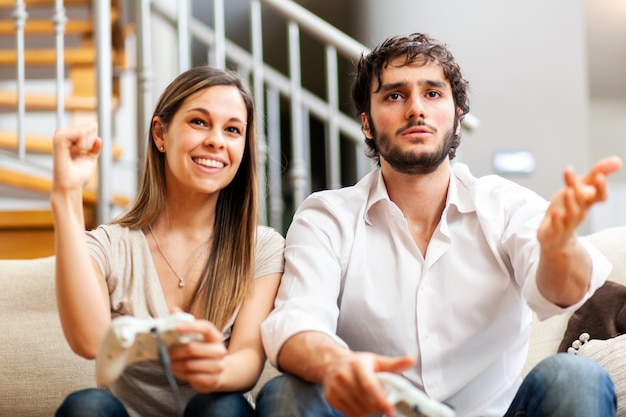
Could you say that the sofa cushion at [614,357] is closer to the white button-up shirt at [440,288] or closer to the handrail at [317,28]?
the white button-up shirt at [440,288]

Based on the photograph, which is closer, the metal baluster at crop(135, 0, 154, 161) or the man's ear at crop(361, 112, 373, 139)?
the man's ear at crop(361, 112, 373, 139)

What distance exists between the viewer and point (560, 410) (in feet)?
3.71

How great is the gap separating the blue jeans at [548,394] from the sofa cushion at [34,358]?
61 cm

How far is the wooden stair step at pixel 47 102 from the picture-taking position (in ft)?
9.67

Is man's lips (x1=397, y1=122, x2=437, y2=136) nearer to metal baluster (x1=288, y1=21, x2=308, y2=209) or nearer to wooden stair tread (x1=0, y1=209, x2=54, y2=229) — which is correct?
metal baluster (x1=288, y1=21, x2=308, y2=209)

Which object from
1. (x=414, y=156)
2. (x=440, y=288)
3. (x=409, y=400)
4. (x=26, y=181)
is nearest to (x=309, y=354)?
(x=409, y=400)

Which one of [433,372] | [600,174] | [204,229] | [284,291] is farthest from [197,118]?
[600,174]

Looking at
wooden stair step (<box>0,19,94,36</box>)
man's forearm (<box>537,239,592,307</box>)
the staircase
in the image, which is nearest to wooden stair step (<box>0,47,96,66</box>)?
the staircase

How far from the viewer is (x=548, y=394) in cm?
115

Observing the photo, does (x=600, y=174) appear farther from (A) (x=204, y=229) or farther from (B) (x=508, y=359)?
(A) (x=204, y=229)

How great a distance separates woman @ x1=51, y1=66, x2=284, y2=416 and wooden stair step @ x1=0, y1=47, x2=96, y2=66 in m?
1.76

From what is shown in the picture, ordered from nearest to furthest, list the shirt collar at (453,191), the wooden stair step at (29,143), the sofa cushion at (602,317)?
the shirt collar at (453,191)
the sofa cushion at (602,317)
the wooden stair step at (29,143)

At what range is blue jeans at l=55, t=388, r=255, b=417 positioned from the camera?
1177 mm

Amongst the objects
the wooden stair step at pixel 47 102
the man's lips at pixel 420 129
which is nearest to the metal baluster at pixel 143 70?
the wooden stair step at pixel 47 102
